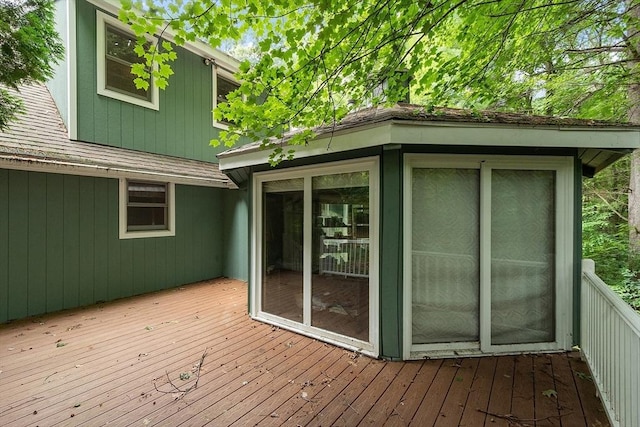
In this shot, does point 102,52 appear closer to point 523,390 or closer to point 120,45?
point 120,45

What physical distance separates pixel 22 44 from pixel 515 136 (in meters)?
4.51

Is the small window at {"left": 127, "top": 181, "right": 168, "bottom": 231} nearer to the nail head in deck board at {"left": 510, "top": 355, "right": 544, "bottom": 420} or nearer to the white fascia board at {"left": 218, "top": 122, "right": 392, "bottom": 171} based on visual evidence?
the white fascia board at {"left": 218, "top": 122, "right": 392, "bottom": 171}

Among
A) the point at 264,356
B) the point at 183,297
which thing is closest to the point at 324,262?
the point at 264,356

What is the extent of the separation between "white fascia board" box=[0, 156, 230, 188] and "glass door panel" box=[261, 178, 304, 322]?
92.2 inches

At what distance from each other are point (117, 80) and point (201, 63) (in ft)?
6.33

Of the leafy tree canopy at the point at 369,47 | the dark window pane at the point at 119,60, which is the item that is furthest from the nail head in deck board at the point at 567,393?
the dark window pane at the point at 119,60

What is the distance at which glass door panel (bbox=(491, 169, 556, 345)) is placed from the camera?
3057 millimetres

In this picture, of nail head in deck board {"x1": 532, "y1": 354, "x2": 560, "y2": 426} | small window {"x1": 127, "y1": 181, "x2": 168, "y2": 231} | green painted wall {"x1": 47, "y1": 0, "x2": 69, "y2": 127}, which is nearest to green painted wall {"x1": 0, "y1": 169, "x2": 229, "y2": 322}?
small window {"x1": 127, "y1": 181, "x2": 168, "y2": 231}

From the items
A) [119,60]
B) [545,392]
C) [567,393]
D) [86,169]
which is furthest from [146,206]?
[567,393]

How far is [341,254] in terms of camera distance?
3.41 m

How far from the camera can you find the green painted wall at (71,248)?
4059mm

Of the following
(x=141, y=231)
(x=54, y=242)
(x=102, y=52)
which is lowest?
(x=54, y=242)

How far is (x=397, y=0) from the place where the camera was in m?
2.26

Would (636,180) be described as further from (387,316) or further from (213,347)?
(213,347)
